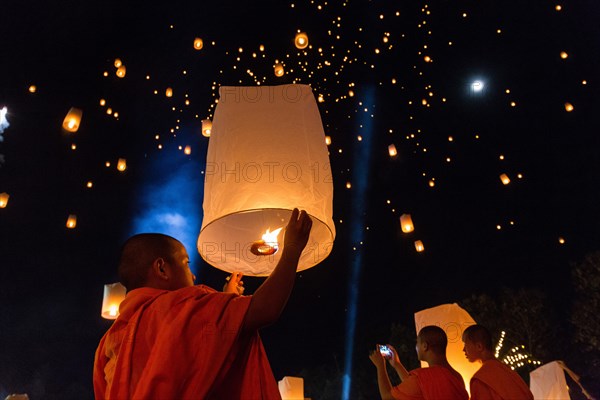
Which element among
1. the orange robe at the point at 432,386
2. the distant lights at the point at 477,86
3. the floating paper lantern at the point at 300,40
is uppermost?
the distant lights at the point at 477,86

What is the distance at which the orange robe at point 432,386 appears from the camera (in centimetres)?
398

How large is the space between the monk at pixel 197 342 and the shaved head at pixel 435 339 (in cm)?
287

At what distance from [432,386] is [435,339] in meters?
0.50

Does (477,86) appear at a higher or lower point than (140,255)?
higher

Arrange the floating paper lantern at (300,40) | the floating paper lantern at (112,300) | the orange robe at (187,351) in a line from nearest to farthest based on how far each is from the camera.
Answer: the orange robe at (187,351) < the floating paper lantern at (112,300) < the floating paper lantern at (300,40)

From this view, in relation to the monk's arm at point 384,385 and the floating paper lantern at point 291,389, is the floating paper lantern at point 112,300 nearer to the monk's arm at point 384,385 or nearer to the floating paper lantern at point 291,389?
the floating paper lantern at point 291,389

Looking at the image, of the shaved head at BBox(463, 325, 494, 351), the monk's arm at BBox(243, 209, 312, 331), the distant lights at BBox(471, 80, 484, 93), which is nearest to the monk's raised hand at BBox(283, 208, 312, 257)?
the monk's arm at BBox(243, 209, 312, 331)

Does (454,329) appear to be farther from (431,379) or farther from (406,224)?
(406,224)

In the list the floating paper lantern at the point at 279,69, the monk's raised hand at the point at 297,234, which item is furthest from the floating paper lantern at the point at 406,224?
the monk's raised hand at the point at 297,234

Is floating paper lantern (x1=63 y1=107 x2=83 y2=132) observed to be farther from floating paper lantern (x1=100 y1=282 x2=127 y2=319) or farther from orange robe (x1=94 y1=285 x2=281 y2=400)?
orange robe (x1=94 y1=285 x2=281 y2=400)

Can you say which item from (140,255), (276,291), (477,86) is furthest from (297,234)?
(477,86)

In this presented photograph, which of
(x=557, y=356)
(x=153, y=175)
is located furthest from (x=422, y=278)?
(x=153, y=175)

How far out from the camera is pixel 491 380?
159 inches

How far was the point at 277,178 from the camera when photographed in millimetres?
2307
